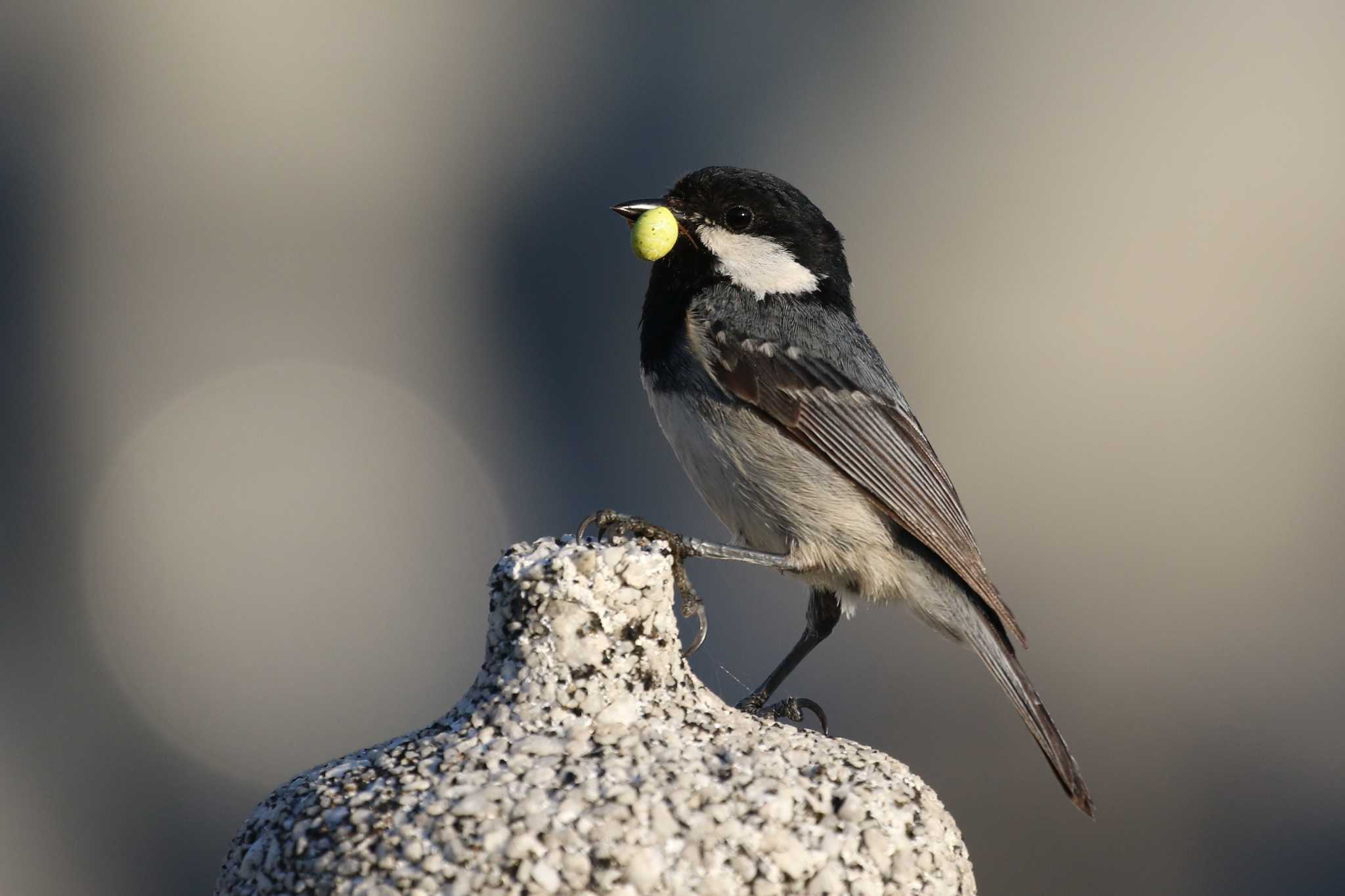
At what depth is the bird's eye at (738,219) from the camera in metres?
2.59

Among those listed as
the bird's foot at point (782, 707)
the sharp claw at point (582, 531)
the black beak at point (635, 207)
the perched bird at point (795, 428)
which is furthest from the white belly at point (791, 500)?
the sharp claw at point (582, 531)

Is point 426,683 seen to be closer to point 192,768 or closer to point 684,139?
point 192,768

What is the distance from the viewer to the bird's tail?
83.1 inches

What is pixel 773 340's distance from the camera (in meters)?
2.51

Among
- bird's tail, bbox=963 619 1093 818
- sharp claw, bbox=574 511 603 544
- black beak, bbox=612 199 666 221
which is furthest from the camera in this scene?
black beak, bbox=612 199 666 221

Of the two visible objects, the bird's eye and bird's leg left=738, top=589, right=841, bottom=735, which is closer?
bird's leg left=738, top=589, right=841, bottom=735

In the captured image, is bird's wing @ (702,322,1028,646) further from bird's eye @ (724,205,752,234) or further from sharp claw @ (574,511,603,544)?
sharp claw @ (574,511,603,544)

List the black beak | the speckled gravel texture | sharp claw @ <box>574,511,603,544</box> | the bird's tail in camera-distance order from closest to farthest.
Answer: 1. the speckled gravel texture
2. sharp claw @ <box>574,511,603,544</box>
3. the bird's tail
4. the black beak

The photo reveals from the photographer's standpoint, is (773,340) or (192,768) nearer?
(773,340)

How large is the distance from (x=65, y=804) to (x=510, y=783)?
3.94 metres

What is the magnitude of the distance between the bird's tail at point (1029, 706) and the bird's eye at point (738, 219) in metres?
0.85

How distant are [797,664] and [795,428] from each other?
422mm

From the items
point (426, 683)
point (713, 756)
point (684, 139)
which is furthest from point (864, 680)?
point (713, 756)

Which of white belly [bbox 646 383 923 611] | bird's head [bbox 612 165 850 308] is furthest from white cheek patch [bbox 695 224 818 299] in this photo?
white belly [bbox 646 383 923 611]
